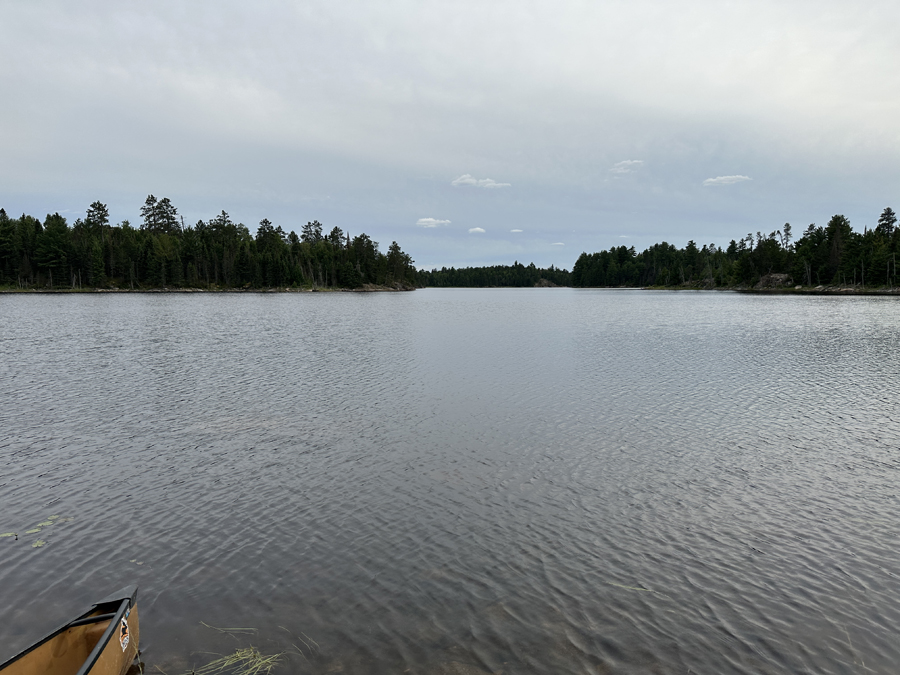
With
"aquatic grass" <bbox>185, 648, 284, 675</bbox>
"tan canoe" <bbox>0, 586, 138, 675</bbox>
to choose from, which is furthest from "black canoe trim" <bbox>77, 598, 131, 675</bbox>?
"aquatic grass" <bbox>185, 648, 284, 675</bbox>

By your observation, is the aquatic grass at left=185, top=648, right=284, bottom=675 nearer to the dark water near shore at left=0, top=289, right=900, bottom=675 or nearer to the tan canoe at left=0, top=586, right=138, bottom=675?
the dark water near shore at left=0, top=289, right=900, bottom=675

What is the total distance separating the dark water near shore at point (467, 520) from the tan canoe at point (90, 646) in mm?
751

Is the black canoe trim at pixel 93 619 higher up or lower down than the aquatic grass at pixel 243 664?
higher up

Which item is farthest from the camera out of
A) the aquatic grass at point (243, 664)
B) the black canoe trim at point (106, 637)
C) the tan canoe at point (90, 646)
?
the aquatic grass at point (243, 664)

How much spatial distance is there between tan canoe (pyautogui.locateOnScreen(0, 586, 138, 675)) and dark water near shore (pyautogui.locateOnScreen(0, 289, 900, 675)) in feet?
2.46

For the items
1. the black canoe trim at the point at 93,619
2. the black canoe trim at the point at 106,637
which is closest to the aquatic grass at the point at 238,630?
the black canoe trim at the point at 106,637

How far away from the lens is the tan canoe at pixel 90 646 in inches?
251

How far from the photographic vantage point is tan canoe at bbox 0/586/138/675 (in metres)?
6.38

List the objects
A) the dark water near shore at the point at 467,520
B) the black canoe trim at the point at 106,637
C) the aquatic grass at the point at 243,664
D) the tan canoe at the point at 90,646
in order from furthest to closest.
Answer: the dark water near shore at the point at 467,520 → the aquatic grass at the point at 243,664 → the tan canoe at the point at 90,646 → the black canoe trim at the point at 106,637

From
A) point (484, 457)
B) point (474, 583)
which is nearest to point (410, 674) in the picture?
point (474, 583)

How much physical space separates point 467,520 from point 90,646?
7.84 meters

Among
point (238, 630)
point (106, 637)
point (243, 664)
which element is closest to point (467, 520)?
point (238, 630)

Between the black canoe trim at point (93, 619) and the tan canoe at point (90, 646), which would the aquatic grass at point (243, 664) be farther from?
the black canoe trim at point (93, 619)

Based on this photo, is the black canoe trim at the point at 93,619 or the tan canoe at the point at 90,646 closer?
the tan canoe at the point at 90,646
